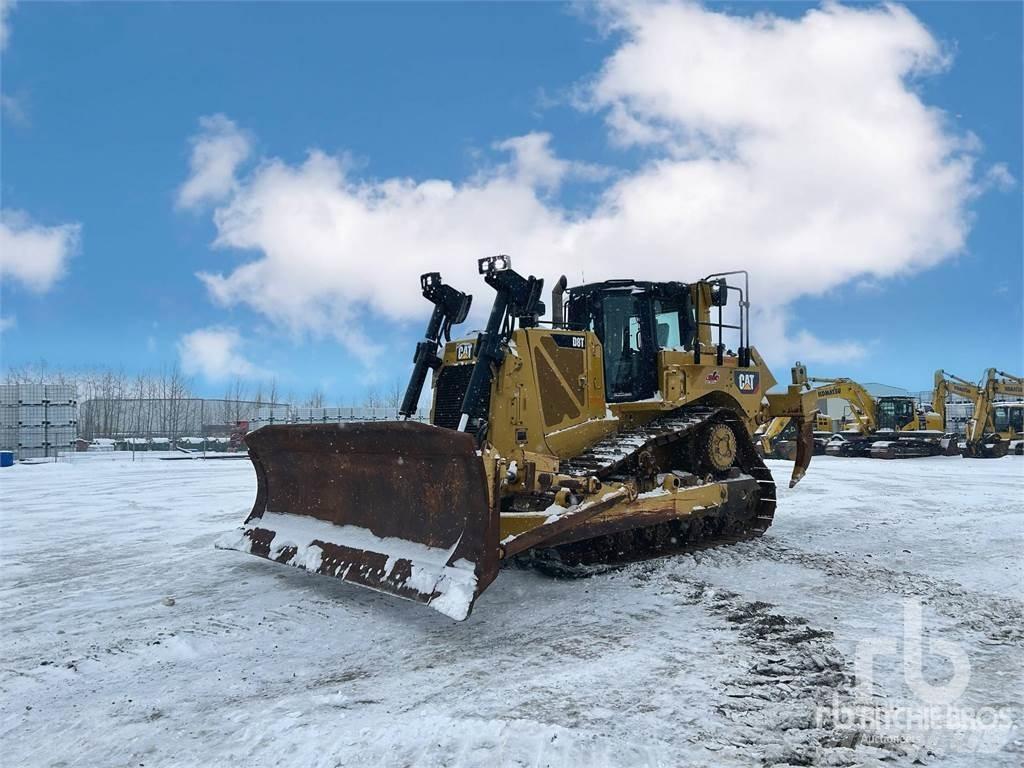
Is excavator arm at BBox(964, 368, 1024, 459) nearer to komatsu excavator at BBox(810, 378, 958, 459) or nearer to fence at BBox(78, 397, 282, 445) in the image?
komatsu excavator at BBox(810, 378, 958, 459)

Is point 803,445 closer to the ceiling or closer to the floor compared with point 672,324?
closer to the floor

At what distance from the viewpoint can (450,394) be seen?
730cm

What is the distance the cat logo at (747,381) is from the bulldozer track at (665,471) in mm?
503

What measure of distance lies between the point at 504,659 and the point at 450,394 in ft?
10.7

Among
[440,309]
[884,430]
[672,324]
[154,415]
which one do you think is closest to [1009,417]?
[884,430]

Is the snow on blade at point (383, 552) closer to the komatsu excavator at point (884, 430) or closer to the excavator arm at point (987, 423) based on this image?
the komatsu excavator at point (884, 430)

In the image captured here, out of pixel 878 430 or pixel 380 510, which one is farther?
pixel 878 430

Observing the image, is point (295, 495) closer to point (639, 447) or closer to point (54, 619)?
point (54, 619)

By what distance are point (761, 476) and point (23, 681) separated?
7712 mm

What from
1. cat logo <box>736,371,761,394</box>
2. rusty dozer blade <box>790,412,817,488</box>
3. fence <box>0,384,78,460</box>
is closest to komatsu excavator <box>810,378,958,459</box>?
rusty dozer blade <box>790,412,817,488</box>

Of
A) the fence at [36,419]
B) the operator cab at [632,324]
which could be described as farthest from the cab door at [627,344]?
the fence at [36,419]

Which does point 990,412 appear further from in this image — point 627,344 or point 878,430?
point 627,344

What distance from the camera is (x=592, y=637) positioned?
498 cm

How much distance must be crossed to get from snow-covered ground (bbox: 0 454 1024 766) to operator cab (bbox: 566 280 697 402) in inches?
82.8
